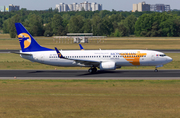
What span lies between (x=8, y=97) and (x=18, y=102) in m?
2.54

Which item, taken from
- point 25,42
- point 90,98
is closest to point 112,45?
point 25,42

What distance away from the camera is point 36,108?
22.4 m

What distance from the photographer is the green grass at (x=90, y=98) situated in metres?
21.0

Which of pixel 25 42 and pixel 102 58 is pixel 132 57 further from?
pixel 25 42

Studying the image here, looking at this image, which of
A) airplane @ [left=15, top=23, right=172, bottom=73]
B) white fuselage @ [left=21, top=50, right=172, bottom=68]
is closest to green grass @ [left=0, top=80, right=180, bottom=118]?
airplane @ [left=15, top=23, right=172, bottom=73]

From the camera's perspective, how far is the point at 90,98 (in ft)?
84.9

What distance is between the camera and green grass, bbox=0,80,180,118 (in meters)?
21.0

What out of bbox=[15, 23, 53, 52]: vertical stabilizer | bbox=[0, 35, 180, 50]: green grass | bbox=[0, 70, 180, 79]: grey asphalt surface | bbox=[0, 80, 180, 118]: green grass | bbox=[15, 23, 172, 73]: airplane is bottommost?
bbox=[0, 70, 180, 79]: grey asphalt surface

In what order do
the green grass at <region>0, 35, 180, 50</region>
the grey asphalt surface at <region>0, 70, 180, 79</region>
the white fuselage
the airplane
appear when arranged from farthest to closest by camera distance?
the green grass at <region>0, 35, 180, 50</region>
the white fuselage
the airplane
the grey asphalt surface at <region>0, 70, 180, 79</region>

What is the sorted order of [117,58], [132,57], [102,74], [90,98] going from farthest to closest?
[117,58] → [132,57] → [102,74] → [90,98]

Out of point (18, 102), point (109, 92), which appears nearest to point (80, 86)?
point (109, 92)

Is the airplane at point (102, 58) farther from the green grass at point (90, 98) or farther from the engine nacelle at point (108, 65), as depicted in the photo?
the green grass at point (90, 98)

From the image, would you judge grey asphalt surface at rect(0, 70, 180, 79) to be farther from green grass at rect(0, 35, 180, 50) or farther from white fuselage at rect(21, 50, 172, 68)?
green grass at rect(0, 35, 180, 50)

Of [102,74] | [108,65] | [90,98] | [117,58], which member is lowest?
[102,74]
